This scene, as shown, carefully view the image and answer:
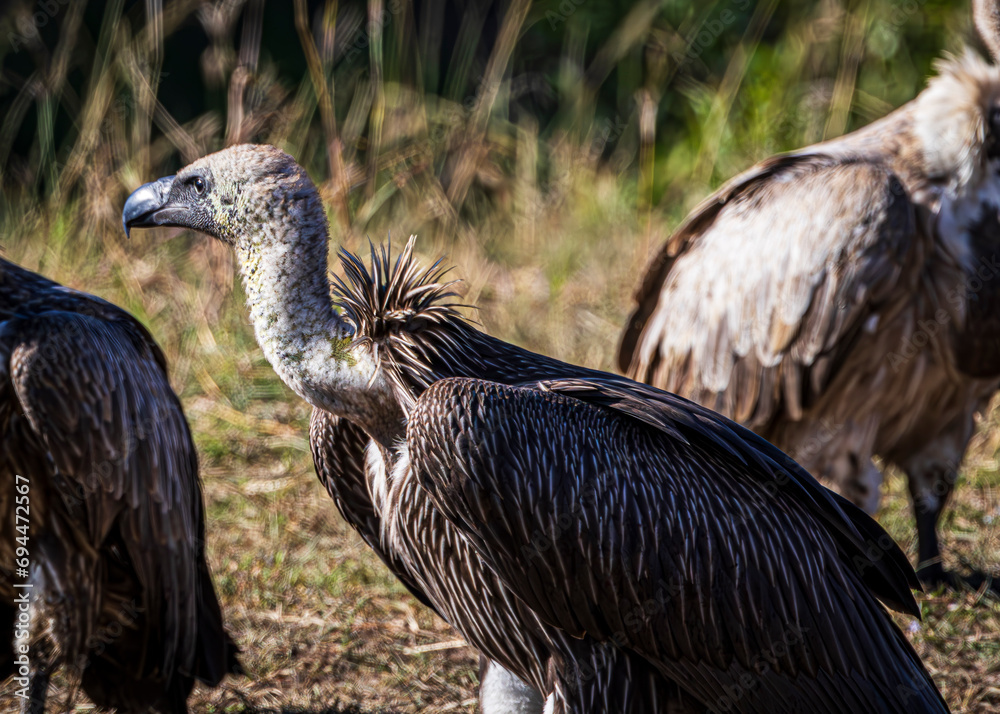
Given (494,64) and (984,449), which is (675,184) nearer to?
(494,64)

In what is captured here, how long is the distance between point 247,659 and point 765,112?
4.99m

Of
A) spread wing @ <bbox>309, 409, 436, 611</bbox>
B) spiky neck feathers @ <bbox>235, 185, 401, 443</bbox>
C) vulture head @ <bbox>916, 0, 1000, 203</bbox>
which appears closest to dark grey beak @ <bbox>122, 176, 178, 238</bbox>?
spiky neck feathers @ <bbox>235, 185, 401, 443</bbox>

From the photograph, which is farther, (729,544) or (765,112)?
(765,112)

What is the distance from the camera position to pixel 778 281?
3.91 metres

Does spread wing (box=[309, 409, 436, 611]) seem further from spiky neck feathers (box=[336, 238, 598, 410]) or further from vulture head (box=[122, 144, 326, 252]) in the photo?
vulture head (box=[122, 144, 326, 252])

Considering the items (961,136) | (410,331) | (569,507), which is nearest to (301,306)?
(410,331)

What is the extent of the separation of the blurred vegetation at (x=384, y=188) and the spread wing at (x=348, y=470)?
0.85 meters

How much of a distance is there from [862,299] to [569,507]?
1.82 meters

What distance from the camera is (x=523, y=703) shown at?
2961mm

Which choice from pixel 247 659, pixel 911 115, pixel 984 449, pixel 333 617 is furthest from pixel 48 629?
pixel 984 449

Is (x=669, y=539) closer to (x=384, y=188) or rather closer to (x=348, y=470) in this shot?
(x=348, y=470)

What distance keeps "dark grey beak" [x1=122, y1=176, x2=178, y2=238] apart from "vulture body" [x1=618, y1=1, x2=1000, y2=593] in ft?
7.04

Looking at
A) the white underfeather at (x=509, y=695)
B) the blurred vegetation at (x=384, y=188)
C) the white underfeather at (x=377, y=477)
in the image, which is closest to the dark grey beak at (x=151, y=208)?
the white underfeather at (x=377, y=477)

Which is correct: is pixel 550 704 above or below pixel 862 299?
below
